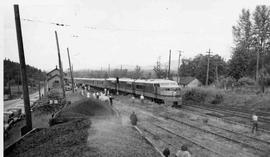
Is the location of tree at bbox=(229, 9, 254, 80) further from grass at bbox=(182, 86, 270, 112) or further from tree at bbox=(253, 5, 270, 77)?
grass at bbox=(182, 86, 270, 112)

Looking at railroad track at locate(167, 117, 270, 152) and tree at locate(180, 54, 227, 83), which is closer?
railroad track at locate(167, 117, 270, 152)

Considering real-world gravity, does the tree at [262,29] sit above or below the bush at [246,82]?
above

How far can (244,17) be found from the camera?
4834 centimetres

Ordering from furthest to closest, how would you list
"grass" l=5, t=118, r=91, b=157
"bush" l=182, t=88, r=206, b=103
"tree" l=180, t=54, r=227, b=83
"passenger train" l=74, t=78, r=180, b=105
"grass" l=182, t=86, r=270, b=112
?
1. "tree" l=180, t=54, r=227, b=83
2. "bush" l=182, t=88, r=206, b=103
3. "passenger train" l=74, t=78, r=180, b=105
4. "grass" l=182, t=86, r=270, b=112
5. "grass" l=5, t=118, r=91, b=157

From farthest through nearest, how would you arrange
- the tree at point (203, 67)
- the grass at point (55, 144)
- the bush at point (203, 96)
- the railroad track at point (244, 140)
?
the tree at point (203, 67)
the bush at point (203, 96)
the railroad track at point (244, 140)
the grass at point (55, 144)

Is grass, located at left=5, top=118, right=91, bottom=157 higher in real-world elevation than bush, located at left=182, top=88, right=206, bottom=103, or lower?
higher

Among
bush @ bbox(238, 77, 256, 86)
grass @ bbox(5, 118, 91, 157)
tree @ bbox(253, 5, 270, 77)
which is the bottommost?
grass @ bbox(5, 118, 91, 157)

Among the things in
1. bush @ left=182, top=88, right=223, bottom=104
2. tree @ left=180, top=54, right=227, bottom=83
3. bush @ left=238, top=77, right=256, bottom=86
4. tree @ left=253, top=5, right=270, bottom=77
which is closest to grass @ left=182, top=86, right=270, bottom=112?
bush @ left=182, top=88, right=223, bottom=104

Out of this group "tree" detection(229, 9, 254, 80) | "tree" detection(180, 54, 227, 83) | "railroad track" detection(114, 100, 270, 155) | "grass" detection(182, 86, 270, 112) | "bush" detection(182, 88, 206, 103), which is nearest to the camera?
"railroad track" detection(114, 100, 270, 155)

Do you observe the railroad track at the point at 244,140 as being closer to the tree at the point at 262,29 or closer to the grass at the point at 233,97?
the grass at the point at 233,97

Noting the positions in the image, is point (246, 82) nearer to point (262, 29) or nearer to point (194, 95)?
point (194, 95)

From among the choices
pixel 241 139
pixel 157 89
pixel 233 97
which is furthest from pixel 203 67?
pixel 241 139

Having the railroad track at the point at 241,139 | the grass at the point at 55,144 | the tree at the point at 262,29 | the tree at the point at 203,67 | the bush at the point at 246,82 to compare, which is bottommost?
the railroad track at the point at 241,139

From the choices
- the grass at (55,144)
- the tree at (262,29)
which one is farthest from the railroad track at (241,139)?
the tree at (262,29)
